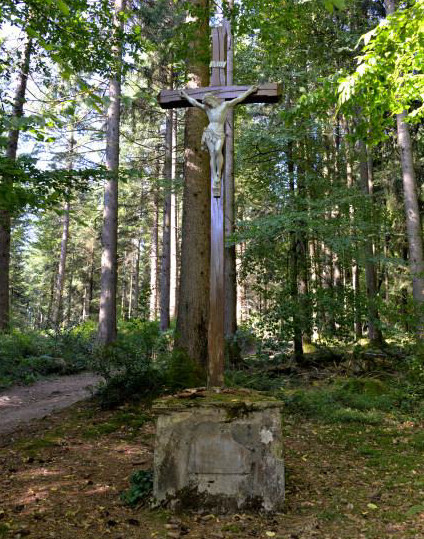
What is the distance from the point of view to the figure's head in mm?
4543

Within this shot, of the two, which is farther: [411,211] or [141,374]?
[411,211]

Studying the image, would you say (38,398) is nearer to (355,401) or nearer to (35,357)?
(35,357)

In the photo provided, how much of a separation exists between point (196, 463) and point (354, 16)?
47.9 feet

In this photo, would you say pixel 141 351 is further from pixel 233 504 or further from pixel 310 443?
pixel 233 504

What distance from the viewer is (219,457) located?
3730mm

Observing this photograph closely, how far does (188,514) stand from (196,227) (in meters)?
4.37

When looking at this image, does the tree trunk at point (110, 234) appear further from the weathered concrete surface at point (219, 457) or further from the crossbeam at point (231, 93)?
the weathered concrete surface at point (219, 457)

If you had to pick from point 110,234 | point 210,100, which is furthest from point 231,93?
point 110,234

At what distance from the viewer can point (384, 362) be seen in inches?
404

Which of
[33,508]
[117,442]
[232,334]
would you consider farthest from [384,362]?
[33,508]

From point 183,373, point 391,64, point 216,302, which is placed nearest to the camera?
point 216,302

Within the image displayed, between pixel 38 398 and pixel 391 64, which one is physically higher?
pixel 391 64

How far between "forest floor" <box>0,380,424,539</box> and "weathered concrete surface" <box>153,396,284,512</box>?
0.52 ft

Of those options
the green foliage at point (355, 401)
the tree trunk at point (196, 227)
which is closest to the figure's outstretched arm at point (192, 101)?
the tree trunk at point (196, 227)
